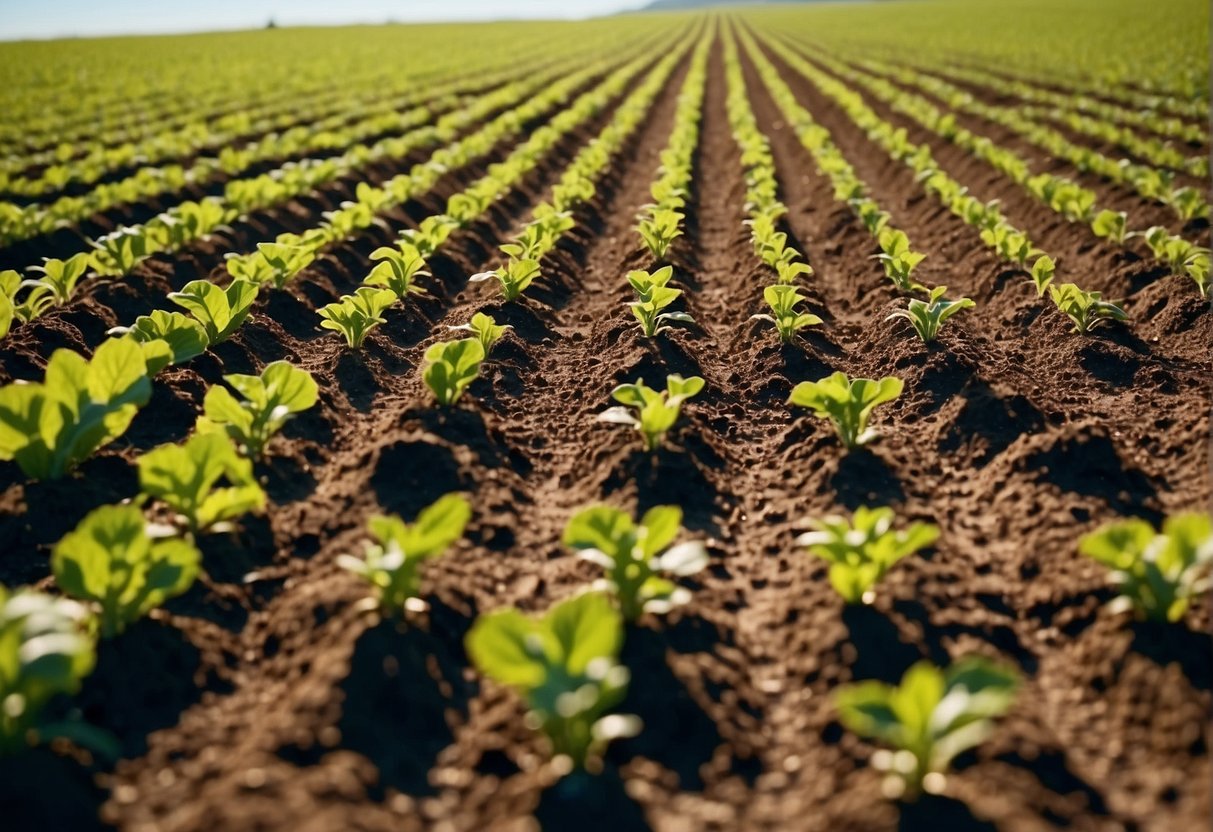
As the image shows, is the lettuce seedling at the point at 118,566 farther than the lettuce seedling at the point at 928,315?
No

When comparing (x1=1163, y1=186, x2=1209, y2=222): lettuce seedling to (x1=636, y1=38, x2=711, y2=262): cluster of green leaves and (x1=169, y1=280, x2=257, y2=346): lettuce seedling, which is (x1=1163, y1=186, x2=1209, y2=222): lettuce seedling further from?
→ (x1=169, y1=280, x2=257, y2=346): lettuce seedling

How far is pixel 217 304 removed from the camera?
5805 mm

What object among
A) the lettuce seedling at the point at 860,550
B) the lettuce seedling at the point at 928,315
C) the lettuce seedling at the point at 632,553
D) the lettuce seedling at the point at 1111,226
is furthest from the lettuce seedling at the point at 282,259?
the lettuce seedling at the point at 1111,226

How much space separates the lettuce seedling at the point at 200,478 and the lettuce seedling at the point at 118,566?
1.60 feet

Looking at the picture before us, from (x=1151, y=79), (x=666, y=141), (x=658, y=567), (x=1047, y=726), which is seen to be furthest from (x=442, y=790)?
(x=1151, y=79)

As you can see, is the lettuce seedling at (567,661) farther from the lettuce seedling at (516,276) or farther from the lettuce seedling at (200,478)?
the lettuce seedling at (516,276)

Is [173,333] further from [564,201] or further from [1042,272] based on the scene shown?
[1042,272]

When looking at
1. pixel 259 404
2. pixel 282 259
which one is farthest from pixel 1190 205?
pixel 259 404

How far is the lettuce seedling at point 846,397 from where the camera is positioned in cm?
436

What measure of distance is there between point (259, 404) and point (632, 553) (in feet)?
7.23

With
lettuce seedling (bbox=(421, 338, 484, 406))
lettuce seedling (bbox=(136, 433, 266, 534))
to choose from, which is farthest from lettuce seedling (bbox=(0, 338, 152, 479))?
lettuce seedling (bbox=(421, 338, 484, 406))

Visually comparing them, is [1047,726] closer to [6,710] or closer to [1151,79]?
[6,710]

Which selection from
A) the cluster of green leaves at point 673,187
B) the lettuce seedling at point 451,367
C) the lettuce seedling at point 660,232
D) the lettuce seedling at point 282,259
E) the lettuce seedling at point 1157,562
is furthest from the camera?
the cluster of green leaves at point 673,187

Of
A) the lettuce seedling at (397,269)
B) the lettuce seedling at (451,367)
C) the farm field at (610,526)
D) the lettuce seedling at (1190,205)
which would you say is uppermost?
the lettuce seedling at (1190,205)
